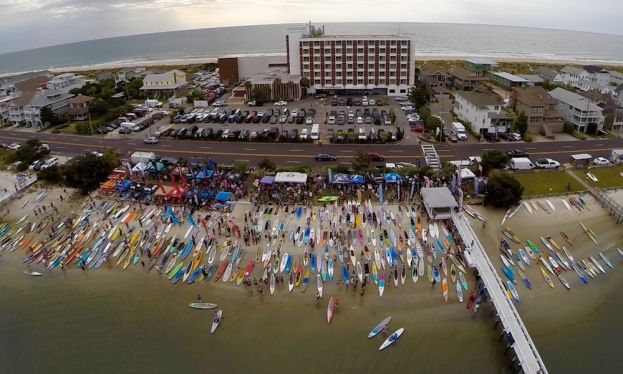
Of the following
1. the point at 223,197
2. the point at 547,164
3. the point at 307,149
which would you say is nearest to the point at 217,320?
the point at 223,197

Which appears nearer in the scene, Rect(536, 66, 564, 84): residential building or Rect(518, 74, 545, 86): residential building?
Rect(518, 74, 545, 86): residential building

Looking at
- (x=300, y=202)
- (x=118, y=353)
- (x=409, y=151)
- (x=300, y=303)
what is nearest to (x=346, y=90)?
(x=409, y=151)

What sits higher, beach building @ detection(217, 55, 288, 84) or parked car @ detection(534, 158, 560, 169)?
beach building @ detection(217, 55, 288, 84)

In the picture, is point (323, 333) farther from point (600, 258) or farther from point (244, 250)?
point (600, 258)

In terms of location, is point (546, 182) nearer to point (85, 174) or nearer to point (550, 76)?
point (85, 174)

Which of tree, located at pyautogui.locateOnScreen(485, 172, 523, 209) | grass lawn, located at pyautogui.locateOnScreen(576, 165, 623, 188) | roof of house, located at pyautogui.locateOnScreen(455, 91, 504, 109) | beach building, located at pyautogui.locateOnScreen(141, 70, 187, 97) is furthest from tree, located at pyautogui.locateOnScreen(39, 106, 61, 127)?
grass lawn, located at pyautogui.locateOnScreen(576, 165, 623, 188)

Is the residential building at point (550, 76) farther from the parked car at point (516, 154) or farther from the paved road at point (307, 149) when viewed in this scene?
the parked car at point (516, 154)

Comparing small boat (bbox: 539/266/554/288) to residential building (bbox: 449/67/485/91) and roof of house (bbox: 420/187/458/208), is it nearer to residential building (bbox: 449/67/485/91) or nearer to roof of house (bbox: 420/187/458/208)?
roof of house (bbox: 420/187/458/208)
